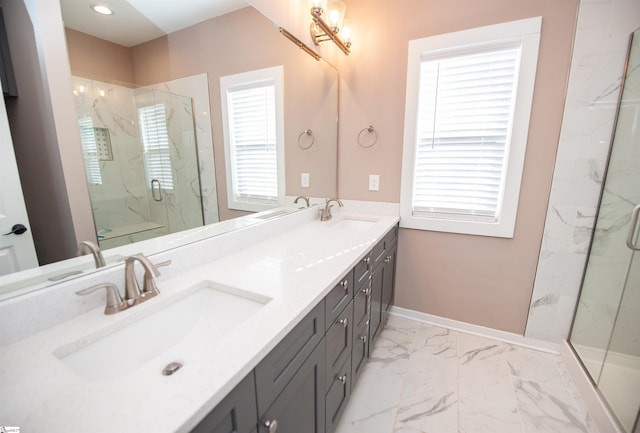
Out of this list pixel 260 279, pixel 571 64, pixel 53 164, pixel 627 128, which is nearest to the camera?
pixel 53 164

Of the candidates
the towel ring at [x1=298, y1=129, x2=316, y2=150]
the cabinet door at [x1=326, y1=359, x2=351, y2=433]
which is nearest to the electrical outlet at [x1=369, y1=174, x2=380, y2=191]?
the towel ring at [x1=298, y1=129, x2=316, y2=150]

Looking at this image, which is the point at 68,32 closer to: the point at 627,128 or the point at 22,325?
the point at 22,325

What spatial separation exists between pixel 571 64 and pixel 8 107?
8.40 ft

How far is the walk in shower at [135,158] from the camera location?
2.77 feet

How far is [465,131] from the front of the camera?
1891 mm

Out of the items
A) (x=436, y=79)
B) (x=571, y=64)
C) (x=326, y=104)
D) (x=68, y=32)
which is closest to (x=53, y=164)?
(x=68, y=32)

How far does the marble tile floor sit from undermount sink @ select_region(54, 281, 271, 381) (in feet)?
3.20

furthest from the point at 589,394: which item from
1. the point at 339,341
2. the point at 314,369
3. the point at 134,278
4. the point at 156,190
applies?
the point at 156,190

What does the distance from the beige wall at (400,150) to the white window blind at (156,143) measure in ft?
4.88

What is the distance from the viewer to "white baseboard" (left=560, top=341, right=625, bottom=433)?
1315 millimetres

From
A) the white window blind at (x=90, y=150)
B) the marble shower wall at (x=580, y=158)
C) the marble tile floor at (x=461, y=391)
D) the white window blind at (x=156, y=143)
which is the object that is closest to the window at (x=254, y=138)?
the white window blind at (x=156, y=143)

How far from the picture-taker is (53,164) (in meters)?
0.78

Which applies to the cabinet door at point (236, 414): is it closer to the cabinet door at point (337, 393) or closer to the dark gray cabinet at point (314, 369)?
the dark gray cabinet at point (314, 369)

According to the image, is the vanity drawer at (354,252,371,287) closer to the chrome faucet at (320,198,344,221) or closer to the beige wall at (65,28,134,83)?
the chrome faucet at (320,198,344,221)
